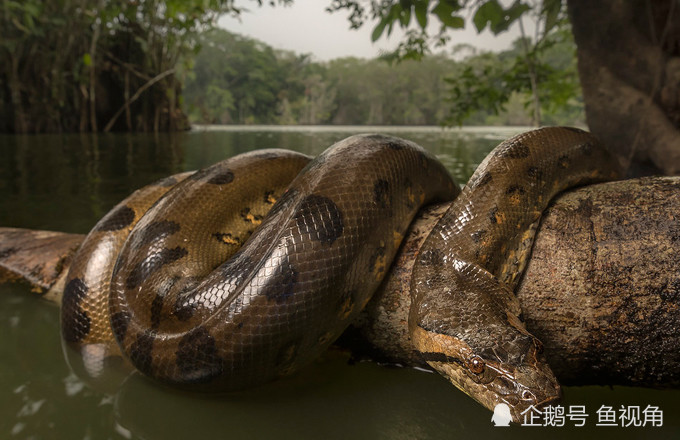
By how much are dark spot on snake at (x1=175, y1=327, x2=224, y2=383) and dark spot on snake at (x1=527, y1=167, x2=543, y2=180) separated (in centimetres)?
189

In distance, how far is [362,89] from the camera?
18812mm

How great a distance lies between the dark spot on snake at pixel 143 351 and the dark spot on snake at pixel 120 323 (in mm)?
98

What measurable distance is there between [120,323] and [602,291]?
2331 millimetres

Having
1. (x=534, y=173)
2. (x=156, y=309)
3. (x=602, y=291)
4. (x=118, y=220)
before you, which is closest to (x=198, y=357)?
(x=156, y=309)

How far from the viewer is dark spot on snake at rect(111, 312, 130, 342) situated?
2.22 meters

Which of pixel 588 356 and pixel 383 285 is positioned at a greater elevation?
pixel 383 285

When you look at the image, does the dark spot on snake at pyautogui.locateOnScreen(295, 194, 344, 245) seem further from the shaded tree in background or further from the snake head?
the shaded tree in background

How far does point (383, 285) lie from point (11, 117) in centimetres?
2173

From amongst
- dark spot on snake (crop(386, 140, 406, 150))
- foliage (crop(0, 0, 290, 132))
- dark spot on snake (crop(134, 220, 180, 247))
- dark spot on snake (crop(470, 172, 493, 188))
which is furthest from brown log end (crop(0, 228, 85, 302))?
foliage (crop(0, 0, 290, 132))

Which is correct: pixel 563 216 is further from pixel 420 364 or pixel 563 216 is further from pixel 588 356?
pixel 420 364

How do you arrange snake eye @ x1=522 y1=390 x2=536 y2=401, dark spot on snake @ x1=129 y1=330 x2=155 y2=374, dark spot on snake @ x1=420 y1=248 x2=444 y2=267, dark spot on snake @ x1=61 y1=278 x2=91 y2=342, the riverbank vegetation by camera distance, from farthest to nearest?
the riverbank vegetation → dark spot on snake @ x1=61 y1=278 x2=91 y2=342 → dark spot on snake @ x1=420 y1=248 x2=444 y2=267 → dark spot on snake @ x1=129 y1=330 x2=155 y2=374 → snake eye @ x1=522 y1=390 x2=536 y2=401

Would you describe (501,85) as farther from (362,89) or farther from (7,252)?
(362,89)

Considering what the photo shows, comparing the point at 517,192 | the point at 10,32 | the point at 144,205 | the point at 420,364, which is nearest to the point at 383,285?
the point at 420,364

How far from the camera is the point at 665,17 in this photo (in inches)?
190
